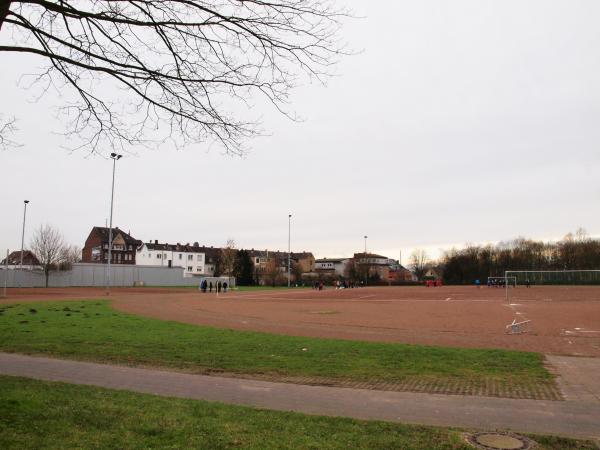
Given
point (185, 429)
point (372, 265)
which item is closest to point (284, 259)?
point (372, 265)

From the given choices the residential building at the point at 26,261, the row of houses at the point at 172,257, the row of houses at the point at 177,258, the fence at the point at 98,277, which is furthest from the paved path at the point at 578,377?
the row of houses at the point at 172,257

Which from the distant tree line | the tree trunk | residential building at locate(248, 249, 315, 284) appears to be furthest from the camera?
residential building at locate(248, 249, 315, 284)

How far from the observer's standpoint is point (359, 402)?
8.04 metres

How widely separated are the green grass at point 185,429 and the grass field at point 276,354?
3964 mm

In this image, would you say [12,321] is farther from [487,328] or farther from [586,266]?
[586,266]

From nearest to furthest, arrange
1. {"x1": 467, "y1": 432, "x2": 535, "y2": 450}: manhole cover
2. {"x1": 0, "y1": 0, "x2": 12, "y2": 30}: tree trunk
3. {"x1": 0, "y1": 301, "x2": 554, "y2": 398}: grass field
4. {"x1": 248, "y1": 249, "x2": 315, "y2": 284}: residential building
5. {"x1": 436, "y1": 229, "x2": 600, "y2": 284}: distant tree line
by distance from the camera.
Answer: {"x1": 467, "y1": 432, "x2": 535, "y2": 450}: manhole cover → {"x1": 0, "y1": 0, "x2": 12, "y2": 30}: tree trunk → {"x1": 0, "y1": 301, "x2": 554, "y2": 398}: grass field → {"x1": 436, "y1": 229, "x2": 600, "y2": 284}: distant tree line → {"x1": 248, "y1": 249, "x2": 315, "y2": 284}: residential building

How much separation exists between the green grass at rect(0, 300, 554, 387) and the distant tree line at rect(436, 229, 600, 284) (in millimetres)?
110568

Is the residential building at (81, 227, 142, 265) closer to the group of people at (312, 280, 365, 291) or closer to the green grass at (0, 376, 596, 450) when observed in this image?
the group of people at (312, 280, 365, 291)

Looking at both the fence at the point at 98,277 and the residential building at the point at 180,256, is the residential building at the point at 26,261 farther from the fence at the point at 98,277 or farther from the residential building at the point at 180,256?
the residential building at the point at 180,256

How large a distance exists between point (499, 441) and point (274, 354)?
27.4 feet

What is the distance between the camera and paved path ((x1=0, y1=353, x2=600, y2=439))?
687 cm

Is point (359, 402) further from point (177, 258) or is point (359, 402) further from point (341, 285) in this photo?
point (177, 258)

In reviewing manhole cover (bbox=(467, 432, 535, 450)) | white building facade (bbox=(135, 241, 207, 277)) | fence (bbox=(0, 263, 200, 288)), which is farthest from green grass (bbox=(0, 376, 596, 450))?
white building facade (bbox=(135, 241, 207, 277))

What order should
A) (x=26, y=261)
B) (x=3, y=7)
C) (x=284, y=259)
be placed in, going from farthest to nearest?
(x=284, y=259) < (x=26, y=261) < (x=3, y=7)
